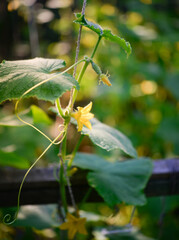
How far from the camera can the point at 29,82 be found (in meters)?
0.41

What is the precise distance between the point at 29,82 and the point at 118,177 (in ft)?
1.16

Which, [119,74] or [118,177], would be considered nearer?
[118,177]

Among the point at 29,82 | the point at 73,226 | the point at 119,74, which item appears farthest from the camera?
the point at 119,74

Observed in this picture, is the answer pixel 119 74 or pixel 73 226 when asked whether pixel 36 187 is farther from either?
pixel 119 74

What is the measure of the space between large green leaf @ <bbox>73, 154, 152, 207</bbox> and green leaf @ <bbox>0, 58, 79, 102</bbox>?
260mm

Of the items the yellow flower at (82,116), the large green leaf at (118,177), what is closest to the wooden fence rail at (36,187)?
the large green leaf at (118,177)

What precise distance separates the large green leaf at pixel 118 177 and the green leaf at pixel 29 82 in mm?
260

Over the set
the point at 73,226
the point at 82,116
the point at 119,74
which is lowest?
the point at 119,74

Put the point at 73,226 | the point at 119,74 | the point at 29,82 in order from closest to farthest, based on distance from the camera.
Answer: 1. the point at 29,82
2. the point at 73,226
3. the point at 119,74

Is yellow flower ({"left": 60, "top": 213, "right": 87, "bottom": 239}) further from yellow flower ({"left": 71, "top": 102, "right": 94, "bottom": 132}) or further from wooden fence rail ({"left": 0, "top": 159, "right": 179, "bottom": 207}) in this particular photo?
yellow flower ({"left": 71, "top": 102, "right": 94, "bottom": 132})

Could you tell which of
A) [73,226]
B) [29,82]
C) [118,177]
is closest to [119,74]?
[118,177]

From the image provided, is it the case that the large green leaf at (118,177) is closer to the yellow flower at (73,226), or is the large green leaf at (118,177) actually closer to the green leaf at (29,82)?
the yellow flower at (73,226)

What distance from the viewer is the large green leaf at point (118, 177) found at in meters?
0.61

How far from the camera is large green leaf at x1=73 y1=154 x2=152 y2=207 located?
61 cm
